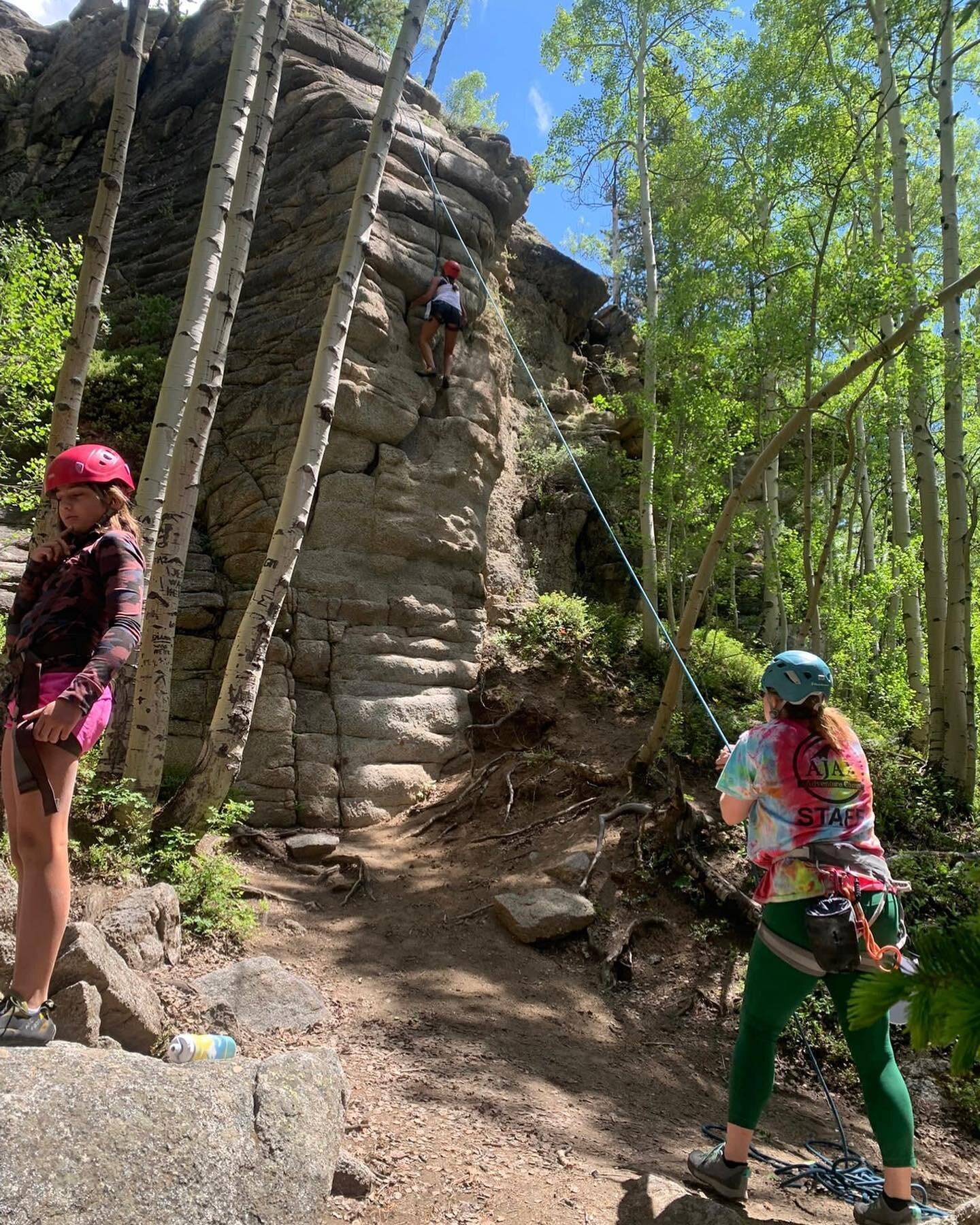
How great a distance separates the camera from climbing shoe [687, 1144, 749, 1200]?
107 inches

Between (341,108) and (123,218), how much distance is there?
17.5 ft

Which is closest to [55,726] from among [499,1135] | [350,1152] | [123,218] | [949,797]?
[350,1152]

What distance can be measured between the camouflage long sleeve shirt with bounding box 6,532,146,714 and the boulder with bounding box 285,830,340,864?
4.77 metres

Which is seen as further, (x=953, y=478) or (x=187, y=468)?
(x=953, y=478)

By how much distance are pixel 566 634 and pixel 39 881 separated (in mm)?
9007

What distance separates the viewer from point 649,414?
11.6 metres

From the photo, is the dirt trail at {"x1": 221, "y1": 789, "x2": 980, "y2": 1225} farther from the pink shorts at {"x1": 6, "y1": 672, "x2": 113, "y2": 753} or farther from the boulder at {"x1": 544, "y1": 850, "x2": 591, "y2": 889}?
the pink shorts at {"x1": 6, "y1": 672, "x2": 113, "y2": 753}

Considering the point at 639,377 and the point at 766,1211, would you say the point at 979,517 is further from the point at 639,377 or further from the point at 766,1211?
the point at 766,1211

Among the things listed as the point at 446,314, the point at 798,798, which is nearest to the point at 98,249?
the point at 446,314

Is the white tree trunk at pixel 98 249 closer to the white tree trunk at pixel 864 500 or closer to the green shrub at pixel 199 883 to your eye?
the green shrub at pixel 199 883

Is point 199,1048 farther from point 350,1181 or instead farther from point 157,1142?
point 157,1142

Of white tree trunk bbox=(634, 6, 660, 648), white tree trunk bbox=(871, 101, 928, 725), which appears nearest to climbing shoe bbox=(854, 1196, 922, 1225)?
white tree trunk bbox=(871, 101, 928, 725)

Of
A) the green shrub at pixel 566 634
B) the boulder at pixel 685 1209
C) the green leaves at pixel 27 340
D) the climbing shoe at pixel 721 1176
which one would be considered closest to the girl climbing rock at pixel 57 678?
the boulder at pixel 685 1209

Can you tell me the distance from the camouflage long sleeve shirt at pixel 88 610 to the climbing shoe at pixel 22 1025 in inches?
38.8
